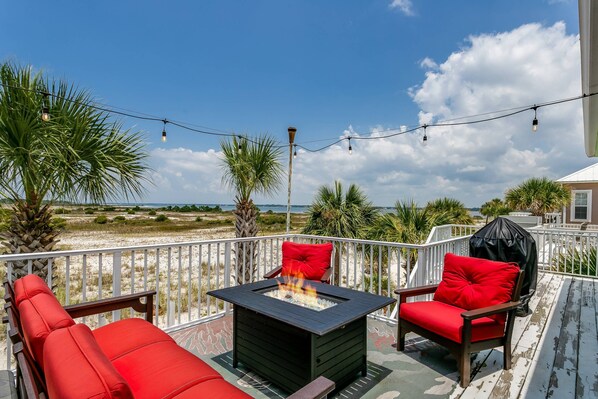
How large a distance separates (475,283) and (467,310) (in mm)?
277

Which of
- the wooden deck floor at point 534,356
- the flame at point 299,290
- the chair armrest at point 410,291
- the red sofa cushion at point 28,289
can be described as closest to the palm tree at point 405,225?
the wooden deck floor at point 534,356

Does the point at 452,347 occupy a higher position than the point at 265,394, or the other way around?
the point at 452,347

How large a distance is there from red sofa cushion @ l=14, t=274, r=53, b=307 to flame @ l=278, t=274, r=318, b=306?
1.82 m

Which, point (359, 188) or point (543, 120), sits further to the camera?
point (359, 188)

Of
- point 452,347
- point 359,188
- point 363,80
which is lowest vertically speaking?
point 452,347

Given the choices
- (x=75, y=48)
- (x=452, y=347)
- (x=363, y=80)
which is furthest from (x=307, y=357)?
(x=75, y=48)

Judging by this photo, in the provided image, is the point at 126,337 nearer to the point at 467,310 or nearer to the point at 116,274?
the point at 116,274

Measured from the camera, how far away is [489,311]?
2.44 m

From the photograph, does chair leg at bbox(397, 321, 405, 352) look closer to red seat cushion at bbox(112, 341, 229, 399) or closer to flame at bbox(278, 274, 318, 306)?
flame at bbox(278, 274, 318, 306)

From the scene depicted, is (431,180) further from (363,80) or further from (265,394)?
(265,394)

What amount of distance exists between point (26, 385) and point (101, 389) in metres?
0.58

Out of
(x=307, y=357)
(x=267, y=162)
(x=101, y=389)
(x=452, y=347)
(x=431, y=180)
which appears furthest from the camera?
(x=431, y=180)

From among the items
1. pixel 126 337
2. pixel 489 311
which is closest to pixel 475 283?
pixel 489 311

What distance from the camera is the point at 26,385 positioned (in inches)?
44.9
